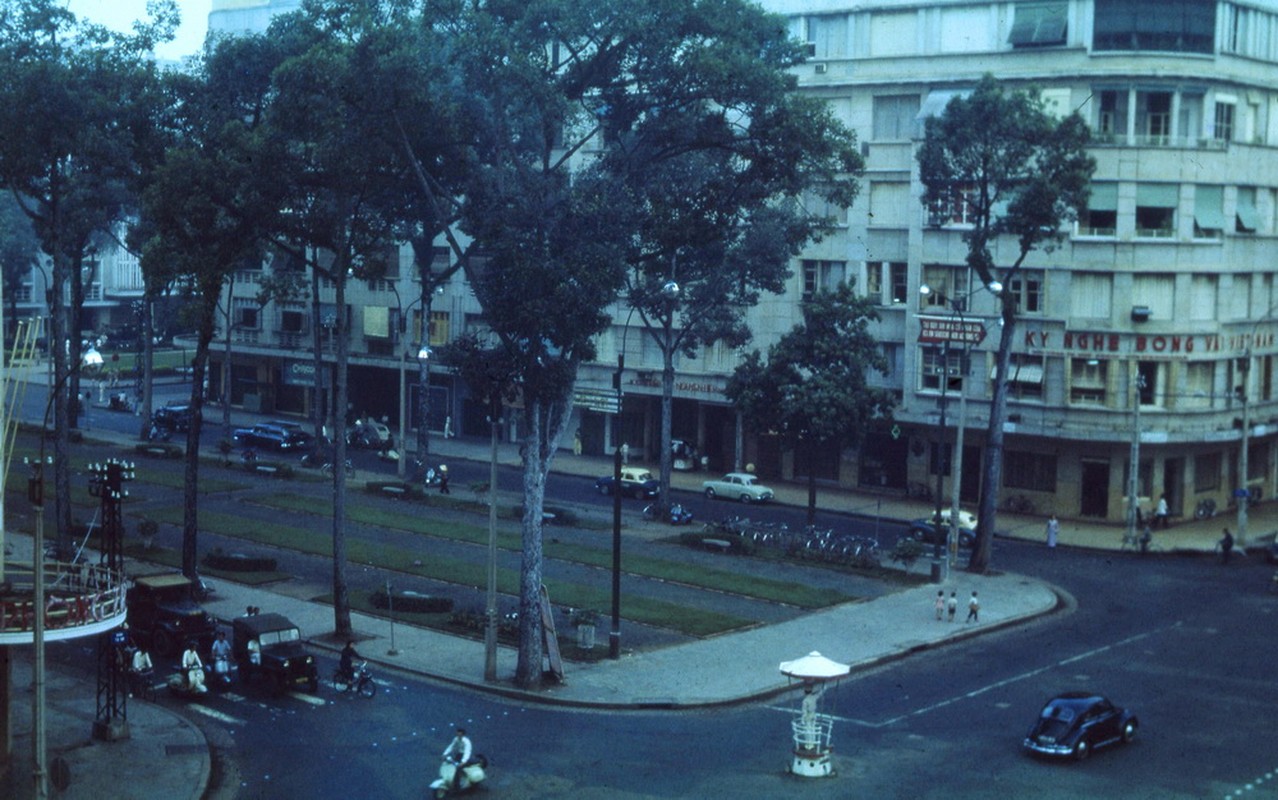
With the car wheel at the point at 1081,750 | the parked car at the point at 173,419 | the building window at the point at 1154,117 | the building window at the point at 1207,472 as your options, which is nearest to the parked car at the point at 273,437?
the parked car at the point at 173,419

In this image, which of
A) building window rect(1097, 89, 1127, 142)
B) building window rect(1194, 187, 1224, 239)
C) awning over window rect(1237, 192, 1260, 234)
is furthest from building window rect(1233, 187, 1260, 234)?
building window rect(1097, 89, 1127, 142)

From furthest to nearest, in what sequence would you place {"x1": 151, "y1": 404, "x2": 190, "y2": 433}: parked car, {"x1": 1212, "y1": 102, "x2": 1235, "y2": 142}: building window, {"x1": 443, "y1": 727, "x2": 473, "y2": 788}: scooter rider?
{"x1": 151, "y1": 404, "x2": 190, "y2": 433}: parked car
{"x1": 1212, "y1": 102, "x2": 1235, "y2": 142}: building window
{"x1": 443, "y1": 727, "x2": 473, "y2": 788}: scooter rider

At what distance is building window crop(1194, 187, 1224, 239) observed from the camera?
67625mm

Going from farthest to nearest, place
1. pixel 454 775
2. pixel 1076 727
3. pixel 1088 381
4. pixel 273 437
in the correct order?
pixel 273 437 → pixel 1088 381 → pixel 1076 727 → pixel 454 775

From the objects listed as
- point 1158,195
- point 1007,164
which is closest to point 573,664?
point 1007,164

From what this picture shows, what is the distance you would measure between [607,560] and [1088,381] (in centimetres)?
2590

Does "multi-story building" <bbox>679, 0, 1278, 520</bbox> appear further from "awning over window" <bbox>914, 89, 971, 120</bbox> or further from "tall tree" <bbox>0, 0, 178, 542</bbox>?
"tall tree" <bbox>0, 0, 178, 542</bbox>

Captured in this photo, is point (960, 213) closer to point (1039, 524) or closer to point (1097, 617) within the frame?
point (1039, 524)

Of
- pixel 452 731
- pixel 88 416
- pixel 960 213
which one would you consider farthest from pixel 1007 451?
pixel 88 416

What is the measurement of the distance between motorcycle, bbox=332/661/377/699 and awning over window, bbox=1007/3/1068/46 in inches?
1808

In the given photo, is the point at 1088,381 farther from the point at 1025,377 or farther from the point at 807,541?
the point at 807,541

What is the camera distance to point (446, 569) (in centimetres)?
5412

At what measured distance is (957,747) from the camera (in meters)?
33.8

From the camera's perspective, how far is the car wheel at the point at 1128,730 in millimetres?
34350
